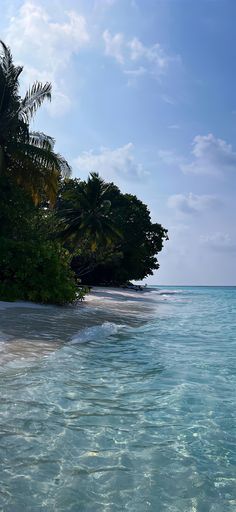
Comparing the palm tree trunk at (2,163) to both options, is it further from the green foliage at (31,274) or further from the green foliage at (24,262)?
the green foliage at (31,274)

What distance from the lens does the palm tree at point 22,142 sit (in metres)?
19.5

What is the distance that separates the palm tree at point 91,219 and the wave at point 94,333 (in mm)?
22520

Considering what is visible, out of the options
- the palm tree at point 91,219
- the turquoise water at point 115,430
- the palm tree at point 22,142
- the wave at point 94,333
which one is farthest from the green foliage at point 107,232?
the turquoise water at point 115,430

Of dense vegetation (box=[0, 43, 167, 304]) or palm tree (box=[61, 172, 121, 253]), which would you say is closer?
dense vegetation (box=[0, 43, 167, 304])

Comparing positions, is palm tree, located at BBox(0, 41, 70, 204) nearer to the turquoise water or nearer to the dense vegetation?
the dense vegetation

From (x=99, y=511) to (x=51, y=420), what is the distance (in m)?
1.65

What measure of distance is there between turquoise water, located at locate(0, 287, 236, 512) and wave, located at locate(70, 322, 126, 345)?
115cm

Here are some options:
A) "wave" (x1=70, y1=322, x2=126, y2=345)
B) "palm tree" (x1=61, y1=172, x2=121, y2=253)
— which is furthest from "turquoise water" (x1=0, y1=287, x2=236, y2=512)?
"palm tree" (x1=61, y1=172, x2=121, y2=253)

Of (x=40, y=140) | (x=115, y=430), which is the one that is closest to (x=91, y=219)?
(x=40, y=140)

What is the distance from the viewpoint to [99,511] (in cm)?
262

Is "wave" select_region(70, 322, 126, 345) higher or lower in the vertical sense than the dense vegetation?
lower

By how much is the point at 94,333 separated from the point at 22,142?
12570mm

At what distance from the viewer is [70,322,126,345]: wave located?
949 cm

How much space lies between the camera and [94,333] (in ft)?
34.4
